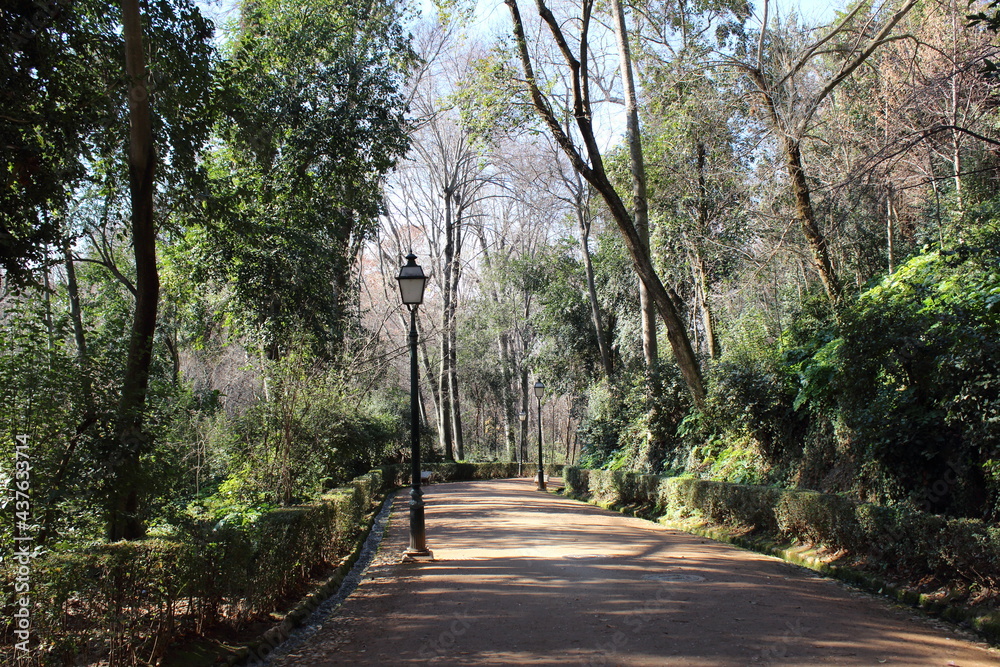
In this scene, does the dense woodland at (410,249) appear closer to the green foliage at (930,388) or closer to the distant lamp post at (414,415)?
the green foliage at (930,388)

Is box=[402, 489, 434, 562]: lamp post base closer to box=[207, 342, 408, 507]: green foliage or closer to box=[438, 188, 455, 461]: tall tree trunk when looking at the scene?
box=[207, 342, 408, 507]: green foliage

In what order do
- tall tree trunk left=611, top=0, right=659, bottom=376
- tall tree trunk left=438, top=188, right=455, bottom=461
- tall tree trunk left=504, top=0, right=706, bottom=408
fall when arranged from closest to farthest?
tall tree trunk left=504, top=0, right=706, bottom=408 < tall tree trunk left=611, top=0, right=659, bottom=376 < tall tree trunk left=438, top=188, right=455, bottom=461

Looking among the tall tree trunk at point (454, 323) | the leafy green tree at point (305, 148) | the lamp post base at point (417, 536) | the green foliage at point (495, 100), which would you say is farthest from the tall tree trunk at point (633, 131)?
the tall tree trunk at point (454, 323)

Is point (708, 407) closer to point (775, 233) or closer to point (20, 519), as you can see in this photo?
point (775, 233)

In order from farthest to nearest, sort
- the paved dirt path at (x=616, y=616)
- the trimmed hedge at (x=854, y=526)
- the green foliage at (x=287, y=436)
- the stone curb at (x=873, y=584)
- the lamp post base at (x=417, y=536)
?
the green foliage at (x=287, y=436), the lamp post base at (x=417, y=536), the trimmed hedge at (x=854, y=526), the stone curb at (x=873, y=584), the paved dirt path at (x=616, y=616)

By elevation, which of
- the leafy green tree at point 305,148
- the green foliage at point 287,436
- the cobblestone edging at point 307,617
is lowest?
the cobblestone edging at point 307,617

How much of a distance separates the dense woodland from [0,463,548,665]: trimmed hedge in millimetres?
619

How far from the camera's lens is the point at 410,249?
54.4 ft

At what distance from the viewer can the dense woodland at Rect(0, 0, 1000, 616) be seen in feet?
21.4

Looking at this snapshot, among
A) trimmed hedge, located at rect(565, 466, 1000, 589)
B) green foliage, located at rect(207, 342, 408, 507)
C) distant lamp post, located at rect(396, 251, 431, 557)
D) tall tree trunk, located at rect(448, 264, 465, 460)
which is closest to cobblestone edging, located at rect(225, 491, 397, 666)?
distant lamp post, located at rect(396, 251, 431, 557)

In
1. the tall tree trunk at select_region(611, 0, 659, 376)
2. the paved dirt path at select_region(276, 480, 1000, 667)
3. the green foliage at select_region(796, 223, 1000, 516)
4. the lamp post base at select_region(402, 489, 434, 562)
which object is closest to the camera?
the paved dirt path at select_region(276, 480, 1000, 667)

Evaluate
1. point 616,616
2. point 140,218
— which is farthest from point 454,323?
point 616,616

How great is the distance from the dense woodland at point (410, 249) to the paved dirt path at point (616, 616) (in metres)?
1.86

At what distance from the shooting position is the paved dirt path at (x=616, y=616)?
17.1ft
